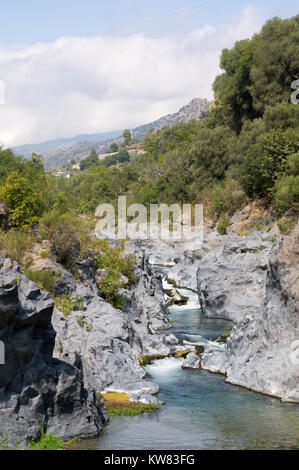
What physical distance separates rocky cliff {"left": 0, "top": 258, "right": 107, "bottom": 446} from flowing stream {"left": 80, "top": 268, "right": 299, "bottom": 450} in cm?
62

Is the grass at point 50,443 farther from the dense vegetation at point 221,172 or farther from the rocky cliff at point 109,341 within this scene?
the dense vegetation at point 221,172

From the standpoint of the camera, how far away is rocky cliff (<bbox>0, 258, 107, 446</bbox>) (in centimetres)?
771

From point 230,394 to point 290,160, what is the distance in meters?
21.0

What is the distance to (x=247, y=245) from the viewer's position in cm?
2209

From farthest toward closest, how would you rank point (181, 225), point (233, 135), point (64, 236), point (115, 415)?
1. point (233, 135)
2. point (181, 225)
3. point (64, 236)
4. point (115, 415)

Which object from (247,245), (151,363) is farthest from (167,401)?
(247,245)

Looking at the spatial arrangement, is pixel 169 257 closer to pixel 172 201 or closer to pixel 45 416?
pixel 172 201

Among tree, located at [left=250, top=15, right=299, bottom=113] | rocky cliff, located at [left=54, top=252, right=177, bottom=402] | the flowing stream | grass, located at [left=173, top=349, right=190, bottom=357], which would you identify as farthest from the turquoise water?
tree, located at [left=250, top=15, right=299, bottom=113]

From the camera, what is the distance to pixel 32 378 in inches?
320

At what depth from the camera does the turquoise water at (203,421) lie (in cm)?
859

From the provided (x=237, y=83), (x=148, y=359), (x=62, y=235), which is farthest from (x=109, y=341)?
(x=237, y=83)

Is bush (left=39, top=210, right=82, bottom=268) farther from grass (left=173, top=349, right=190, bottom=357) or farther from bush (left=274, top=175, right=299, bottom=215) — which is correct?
bush (left=274, top=175, right=299, bottom=215)

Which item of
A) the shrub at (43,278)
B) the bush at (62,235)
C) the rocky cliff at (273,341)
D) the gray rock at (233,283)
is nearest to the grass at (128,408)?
the rocky cliff at (273,341)

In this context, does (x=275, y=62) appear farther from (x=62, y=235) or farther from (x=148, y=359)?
(x=148, y=359)
